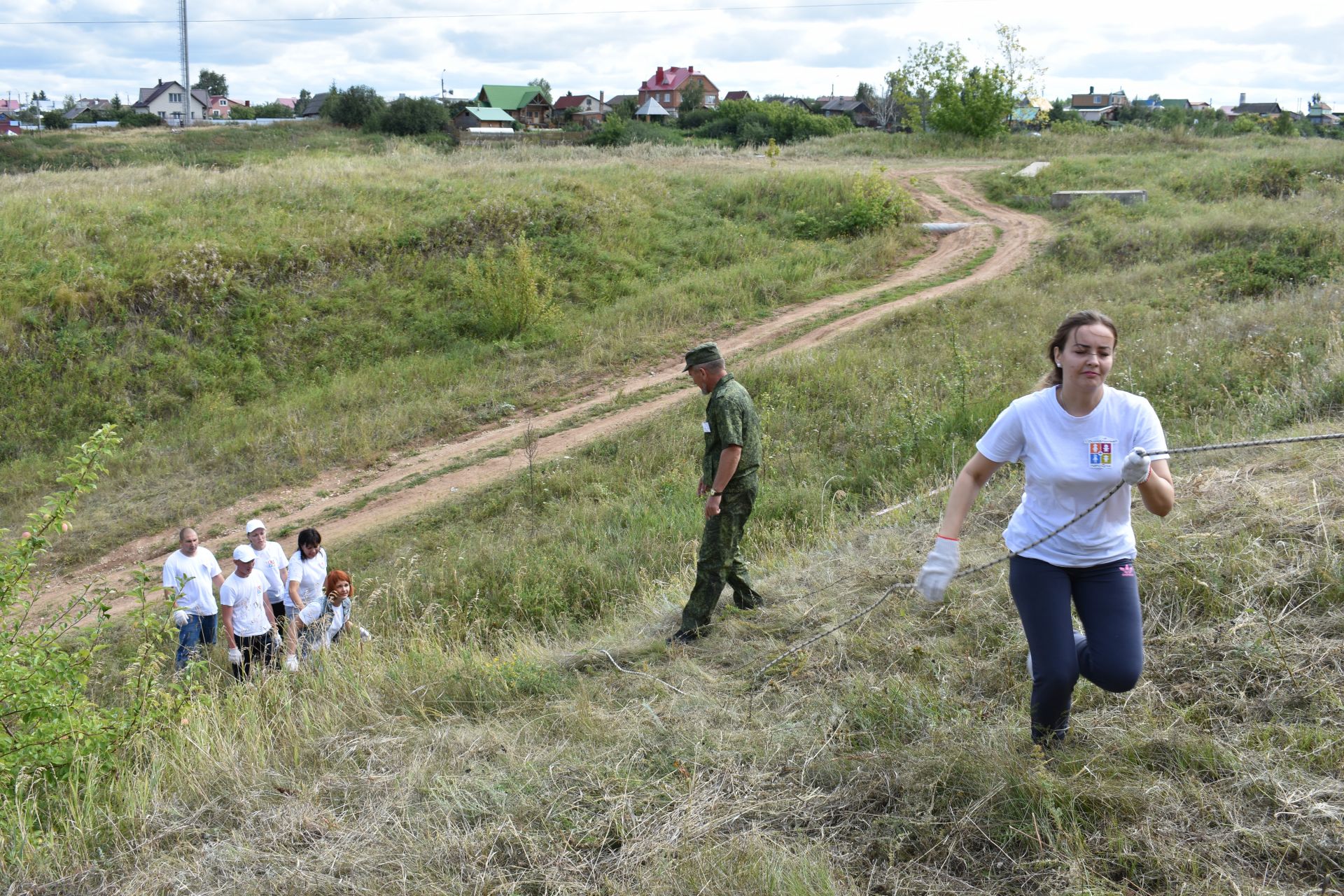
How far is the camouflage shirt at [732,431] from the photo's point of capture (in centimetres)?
553

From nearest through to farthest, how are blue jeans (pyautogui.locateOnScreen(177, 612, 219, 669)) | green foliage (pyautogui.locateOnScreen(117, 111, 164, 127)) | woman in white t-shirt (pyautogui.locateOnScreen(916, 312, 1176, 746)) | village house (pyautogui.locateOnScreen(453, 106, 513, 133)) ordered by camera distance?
woman in white t-shirt (pyautogui.locateOnScreen(916, 312, 1176, 746)) → blue jeans (pyautogui.locateOnScreen(177, 612, 219, 669)) → green foliage (pyautogui.locateOnScreen(117, 111, 164, 127)) → village house (pyautogui.locateOnScreen(453, 106, 513, 133))

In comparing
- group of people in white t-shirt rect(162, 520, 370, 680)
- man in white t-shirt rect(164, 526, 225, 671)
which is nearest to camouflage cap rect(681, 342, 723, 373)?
group of people in white t-shirt rect(162, 520, 370, 680)

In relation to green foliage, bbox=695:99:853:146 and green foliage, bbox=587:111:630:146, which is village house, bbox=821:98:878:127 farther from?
green foliage, bbox=587:111:630:146

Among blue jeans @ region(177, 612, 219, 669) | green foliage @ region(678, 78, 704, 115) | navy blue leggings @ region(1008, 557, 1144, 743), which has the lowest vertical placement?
blue jeans @ region(177, 612, 219, 669)

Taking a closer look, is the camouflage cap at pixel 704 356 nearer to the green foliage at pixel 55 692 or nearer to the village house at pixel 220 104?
the green foliage at pixel 55 692

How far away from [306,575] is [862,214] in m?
16.0

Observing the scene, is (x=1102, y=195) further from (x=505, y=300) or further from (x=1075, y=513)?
(x=1075, y=513)

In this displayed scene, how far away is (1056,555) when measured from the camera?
3.31 metres

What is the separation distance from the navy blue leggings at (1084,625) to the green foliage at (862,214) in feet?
58.1

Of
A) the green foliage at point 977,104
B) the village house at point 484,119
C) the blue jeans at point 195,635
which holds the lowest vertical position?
the blue jeans at point 195,635

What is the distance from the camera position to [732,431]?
5504mm

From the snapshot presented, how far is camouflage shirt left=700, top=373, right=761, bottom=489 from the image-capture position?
18.1 ft

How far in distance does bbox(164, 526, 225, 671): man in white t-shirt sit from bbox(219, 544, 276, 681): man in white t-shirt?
310mm

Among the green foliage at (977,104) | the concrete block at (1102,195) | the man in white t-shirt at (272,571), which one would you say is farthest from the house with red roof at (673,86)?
the man in white t-shirt at (272,571)
